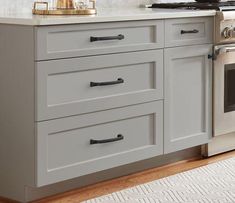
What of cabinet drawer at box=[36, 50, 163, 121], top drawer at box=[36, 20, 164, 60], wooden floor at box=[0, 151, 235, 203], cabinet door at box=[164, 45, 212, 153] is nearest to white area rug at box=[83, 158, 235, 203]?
wooden floor at box=[0, 151, 235, 203]

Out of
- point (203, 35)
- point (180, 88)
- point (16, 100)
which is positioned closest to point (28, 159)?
point (16, 100)

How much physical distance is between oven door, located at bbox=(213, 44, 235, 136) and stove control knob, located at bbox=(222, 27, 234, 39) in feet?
0.19

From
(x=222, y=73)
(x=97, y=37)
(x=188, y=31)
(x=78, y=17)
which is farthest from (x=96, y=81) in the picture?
(x=222, y=73)

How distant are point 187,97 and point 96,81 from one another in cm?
75

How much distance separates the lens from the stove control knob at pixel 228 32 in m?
3.84

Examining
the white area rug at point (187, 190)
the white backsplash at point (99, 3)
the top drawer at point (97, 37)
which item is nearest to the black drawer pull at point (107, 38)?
the top drawer at point (97, 37)

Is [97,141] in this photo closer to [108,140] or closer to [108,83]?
[108,140]

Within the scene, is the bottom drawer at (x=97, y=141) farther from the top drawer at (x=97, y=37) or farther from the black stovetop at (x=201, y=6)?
the black stovetop at (x=201, y=6)

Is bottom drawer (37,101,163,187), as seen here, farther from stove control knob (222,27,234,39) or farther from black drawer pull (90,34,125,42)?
stove control knob (222,27,234,39)

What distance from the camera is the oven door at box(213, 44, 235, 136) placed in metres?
3.88

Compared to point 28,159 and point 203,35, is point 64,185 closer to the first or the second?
point 28,159

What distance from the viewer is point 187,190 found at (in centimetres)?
338

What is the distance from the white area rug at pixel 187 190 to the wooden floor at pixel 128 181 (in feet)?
0.22

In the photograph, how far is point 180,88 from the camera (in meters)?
3.70
